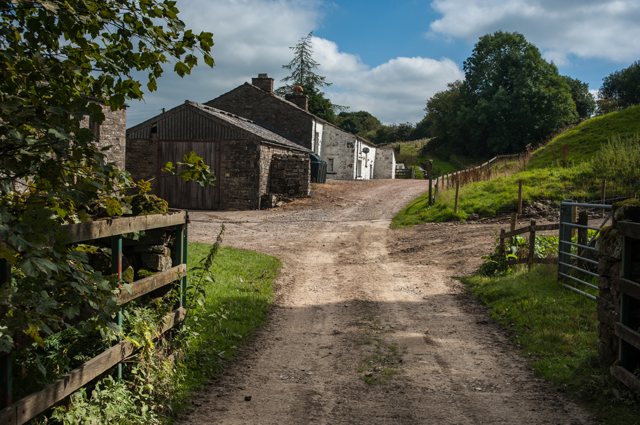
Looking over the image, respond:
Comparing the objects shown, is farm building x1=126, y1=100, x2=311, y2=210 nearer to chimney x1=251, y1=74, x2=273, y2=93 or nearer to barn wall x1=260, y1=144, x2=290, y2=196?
barn wall x1=260, y1=144, x2=290, y2=196

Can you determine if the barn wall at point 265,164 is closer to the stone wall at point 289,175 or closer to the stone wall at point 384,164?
the stone wall at point 289,175

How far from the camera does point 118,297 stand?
3473mm

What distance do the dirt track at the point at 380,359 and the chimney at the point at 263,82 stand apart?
88.3ft

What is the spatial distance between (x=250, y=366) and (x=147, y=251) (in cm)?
176

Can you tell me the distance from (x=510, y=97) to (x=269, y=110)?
28.4 meters

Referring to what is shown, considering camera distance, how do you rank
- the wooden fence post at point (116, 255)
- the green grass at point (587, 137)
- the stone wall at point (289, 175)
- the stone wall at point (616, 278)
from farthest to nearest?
the stone wall at point (289, 175), the green grass at point (587, 137), the stone wall at point (616, 278), the wooden fence post at point (116, 255)

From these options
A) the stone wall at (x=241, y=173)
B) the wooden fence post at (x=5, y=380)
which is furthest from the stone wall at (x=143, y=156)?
the wooden fence post at (x=5, y=380)

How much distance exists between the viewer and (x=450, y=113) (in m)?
56.9

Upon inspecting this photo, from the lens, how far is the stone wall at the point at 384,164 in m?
47.4

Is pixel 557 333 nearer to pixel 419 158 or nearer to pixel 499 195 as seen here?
pixel 499 195

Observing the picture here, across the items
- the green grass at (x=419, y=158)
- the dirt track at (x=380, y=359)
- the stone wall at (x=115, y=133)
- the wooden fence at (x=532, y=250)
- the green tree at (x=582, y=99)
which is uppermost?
the green tree at (x=582, y=99)

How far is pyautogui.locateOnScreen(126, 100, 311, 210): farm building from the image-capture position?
77.8 feet

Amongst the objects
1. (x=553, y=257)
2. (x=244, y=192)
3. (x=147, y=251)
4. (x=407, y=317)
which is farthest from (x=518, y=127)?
(x=147, y=251)

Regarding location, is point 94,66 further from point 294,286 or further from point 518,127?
point 518,127
